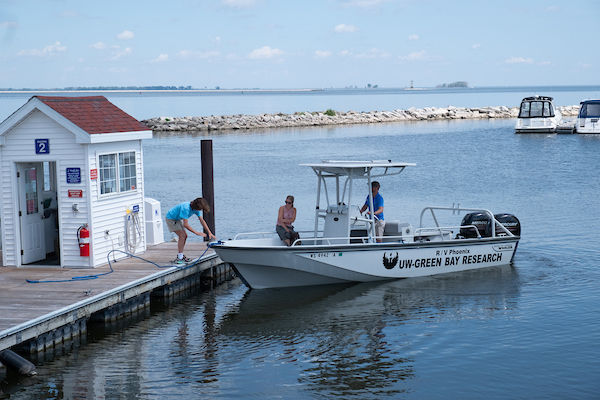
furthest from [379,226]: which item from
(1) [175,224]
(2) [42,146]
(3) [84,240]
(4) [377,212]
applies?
(2) [42,146]

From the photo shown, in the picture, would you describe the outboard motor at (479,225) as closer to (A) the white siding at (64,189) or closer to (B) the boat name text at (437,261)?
(B) the boat name text at (437,261)

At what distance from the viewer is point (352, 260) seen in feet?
48.0

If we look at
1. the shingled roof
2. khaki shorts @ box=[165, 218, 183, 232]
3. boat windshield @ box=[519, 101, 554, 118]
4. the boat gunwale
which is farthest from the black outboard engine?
boat windshield @ box=[519, 101, 554, 118]

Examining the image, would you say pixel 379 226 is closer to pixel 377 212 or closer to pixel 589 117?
pixel 377 212

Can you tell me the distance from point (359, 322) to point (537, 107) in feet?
174

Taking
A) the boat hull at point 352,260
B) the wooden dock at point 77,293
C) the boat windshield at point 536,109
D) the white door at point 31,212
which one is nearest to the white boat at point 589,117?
the boat windshield at point 536,109

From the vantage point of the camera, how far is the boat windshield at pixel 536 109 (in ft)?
198

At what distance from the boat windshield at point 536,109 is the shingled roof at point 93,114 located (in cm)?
5138

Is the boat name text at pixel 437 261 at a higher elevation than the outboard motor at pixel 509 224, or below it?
below

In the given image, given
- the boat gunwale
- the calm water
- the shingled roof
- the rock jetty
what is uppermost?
the rock jetty

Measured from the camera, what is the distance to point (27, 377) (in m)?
10.1

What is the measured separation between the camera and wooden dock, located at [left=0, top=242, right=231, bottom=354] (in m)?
10.5

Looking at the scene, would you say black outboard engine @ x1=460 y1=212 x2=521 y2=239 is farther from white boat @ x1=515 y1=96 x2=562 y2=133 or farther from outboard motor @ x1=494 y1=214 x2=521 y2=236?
white boat @ x1=515 y1=96 x2=562 y2=133

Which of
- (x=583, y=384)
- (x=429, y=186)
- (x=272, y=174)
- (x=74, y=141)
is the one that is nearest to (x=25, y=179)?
(x=74, y=141)
